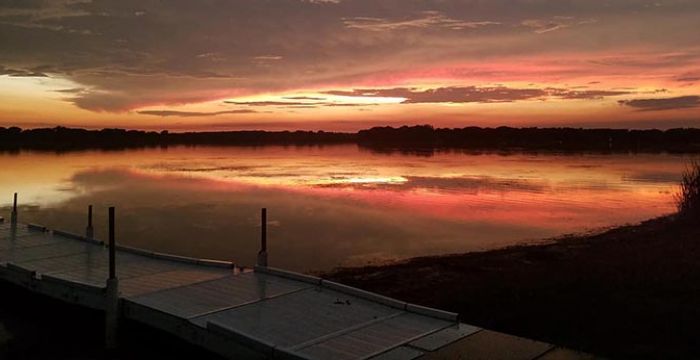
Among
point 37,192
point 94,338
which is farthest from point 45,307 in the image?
point 37,192

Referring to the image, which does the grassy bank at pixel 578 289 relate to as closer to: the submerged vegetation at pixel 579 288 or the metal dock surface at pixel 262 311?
the submerged vegetation at pixel 579 288

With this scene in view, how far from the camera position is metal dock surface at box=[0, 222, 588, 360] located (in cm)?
704

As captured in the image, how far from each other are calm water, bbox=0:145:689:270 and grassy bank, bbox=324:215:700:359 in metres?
2.85

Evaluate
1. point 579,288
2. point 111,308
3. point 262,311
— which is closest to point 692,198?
point 579,288

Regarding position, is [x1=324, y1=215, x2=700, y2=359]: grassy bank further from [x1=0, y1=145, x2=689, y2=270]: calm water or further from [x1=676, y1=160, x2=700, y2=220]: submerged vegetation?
[x1=0, y1=145, x2=689, y2=270]: calm water

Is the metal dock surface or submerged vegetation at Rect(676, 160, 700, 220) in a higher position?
submerged vegetation at Rect(676, 160, 700, 220)

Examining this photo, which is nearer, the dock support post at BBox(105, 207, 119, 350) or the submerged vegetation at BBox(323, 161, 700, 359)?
the submerged vegetation at BBox(323, 161, 700, 359)

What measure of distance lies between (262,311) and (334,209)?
20450 mm

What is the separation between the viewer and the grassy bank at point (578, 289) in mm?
8531

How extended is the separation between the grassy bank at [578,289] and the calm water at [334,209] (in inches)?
112

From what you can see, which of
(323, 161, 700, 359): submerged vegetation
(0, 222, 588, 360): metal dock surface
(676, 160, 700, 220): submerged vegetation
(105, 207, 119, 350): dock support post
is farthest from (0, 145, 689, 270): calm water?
(105, 207, 119, 350): dock support post

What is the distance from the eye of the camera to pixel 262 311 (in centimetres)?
861

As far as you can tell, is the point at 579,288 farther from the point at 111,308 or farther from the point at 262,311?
the point at 111,308

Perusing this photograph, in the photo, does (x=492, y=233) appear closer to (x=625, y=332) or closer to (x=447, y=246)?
(x=447, y=246)
